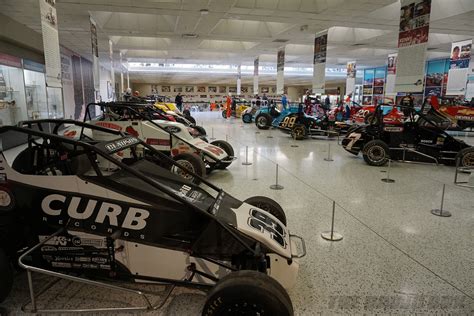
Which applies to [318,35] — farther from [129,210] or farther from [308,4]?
[129,210]

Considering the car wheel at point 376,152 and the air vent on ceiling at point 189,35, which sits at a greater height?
the air vent on ceiling at point 189,35

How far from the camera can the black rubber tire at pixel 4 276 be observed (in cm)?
212

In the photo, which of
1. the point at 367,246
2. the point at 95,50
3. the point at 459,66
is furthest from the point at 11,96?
the point at 459,66

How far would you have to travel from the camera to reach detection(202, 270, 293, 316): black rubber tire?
5.80 feet

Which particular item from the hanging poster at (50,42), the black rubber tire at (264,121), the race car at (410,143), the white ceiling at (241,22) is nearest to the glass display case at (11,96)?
the white ceiling at (241,22)

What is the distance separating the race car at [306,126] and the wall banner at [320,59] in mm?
A: 1573

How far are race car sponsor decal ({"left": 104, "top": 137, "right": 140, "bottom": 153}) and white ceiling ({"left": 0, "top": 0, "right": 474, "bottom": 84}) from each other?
6534 millimetres

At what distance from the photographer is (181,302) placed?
235cm

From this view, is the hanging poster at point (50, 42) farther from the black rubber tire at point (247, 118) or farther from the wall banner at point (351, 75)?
the wall banner at point (351, 75)

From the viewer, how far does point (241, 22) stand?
1184cm

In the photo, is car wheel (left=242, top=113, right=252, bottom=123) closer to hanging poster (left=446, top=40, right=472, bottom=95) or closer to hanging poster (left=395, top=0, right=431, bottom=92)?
hanging poster (left=446, top=40, right=472, bottom=95)

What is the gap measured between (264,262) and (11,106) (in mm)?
10261

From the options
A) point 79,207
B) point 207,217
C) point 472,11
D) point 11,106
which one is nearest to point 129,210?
point 79,207

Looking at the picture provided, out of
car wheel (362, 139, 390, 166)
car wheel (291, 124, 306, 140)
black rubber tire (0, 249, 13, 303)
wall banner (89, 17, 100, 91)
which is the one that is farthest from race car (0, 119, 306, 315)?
car wheel (291, 124, 306, 140)
